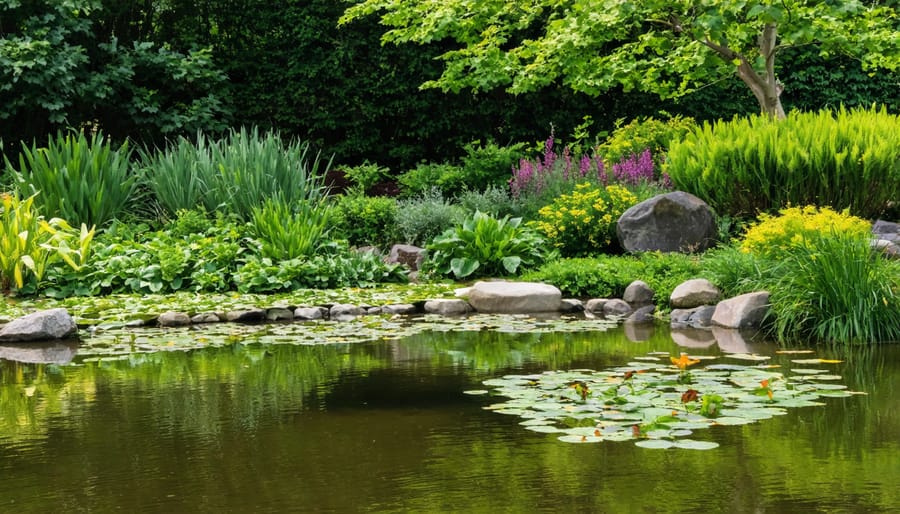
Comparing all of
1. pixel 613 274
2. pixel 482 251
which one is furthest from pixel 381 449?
pixel 482 251

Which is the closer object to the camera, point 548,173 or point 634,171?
point 634,171

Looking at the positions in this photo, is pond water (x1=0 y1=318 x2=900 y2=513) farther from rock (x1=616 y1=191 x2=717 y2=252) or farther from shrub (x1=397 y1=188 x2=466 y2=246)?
shrub (x1=397 y1=188 x2=466 y2=246)

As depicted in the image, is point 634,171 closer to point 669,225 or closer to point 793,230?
point 669,225

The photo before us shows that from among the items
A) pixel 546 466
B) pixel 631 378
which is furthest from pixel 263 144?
pixel 546 466

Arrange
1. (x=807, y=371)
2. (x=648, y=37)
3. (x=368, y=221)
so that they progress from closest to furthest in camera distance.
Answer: (x=807, y=371), (x=368, y=221), (x=648, y=37)

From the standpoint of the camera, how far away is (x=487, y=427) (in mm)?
4523

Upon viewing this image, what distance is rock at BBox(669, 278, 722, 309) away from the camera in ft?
27.7

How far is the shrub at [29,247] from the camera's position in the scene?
9258 mm

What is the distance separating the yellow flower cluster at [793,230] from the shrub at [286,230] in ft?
13.5

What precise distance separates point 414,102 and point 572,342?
9.00 m

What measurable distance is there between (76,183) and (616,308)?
224 inches

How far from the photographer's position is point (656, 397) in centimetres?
494

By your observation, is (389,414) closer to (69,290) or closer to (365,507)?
(365,507)

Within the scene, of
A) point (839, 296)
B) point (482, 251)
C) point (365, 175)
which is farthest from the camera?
point (365, 175)
